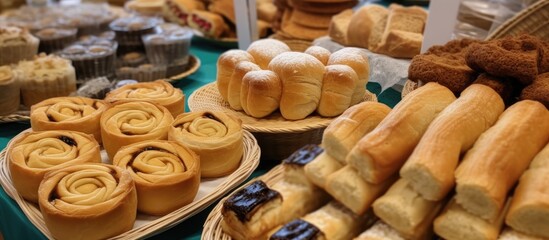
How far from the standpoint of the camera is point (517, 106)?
0.97 meters

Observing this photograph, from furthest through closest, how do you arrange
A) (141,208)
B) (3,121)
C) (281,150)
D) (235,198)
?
(3,121) → (281,150) → (141,208) → (235,198)

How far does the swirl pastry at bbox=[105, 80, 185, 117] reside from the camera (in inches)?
59.9

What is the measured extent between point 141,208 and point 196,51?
1.77 m

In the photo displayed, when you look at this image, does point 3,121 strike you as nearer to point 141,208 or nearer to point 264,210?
point 141,208

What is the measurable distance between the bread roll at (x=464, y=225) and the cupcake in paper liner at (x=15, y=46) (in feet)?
6.79

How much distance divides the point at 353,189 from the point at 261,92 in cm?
66

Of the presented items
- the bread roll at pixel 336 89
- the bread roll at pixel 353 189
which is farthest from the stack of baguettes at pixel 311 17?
the bread roll at pixel 353 189

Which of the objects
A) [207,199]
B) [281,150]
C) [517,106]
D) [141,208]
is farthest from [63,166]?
[517,106]

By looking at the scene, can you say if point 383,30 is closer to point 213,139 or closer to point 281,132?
point 281,132

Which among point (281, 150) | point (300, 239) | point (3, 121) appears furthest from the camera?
point (3, 121)

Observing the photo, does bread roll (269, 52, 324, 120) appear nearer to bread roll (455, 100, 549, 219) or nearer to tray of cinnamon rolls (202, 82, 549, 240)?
tray of cinnamon rolls (202, 82, 549, 240)

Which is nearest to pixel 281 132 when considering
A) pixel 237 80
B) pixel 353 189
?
pixel 237 80

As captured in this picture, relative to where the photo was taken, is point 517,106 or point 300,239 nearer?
point 300,239

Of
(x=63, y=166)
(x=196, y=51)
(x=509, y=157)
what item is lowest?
(x=196, y=51)
